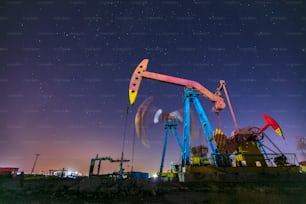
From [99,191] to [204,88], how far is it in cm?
1773

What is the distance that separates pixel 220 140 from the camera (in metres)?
20.8

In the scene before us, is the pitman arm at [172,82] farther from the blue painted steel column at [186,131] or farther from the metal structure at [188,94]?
the blue painted steel column at [186,131]

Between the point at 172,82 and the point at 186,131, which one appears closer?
the point at 186,131

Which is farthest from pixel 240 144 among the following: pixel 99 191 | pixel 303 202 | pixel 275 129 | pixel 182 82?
pixel 99 191

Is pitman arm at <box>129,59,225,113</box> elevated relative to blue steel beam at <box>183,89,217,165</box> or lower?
elevated

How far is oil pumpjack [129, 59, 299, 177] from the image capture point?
18.8 m

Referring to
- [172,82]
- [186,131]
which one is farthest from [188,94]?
[186,131]

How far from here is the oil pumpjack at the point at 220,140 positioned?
61.7ft

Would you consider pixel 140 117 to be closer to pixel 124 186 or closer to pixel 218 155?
pixel 218 155

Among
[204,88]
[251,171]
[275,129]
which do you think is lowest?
[251,171]

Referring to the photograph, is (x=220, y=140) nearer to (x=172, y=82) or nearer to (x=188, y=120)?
(x=188, y=120)

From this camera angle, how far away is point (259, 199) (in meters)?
8.27

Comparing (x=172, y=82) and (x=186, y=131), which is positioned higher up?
(x=172, y=82)

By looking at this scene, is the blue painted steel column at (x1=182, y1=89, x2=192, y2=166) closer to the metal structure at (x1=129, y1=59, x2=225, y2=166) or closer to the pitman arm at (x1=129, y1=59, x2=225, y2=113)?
the metal structure at (x1=129, y1=59, x2=225, y2=166)
